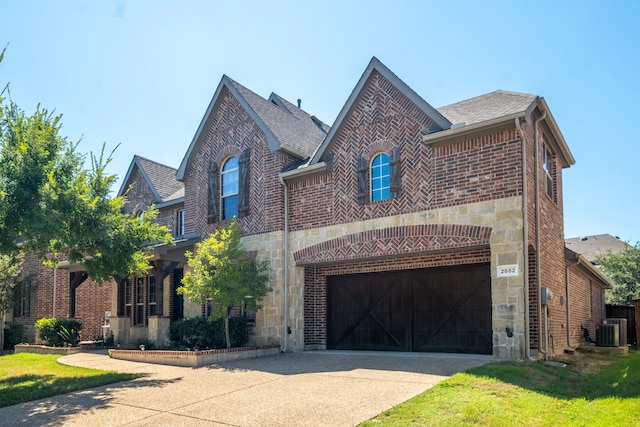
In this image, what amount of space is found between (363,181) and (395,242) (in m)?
2.01

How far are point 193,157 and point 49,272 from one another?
1147 cm

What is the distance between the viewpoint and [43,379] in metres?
11.7

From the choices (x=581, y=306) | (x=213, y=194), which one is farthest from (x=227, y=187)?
(x=581, y=306)

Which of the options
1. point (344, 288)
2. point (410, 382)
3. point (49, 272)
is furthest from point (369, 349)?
point (49, 272)

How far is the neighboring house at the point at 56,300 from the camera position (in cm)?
2312

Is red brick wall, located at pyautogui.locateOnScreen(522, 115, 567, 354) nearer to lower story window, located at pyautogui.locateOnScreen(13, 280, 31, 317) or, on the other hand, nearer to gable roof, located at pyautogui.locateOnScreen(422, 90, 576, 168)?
gable roof, located at pyautogui.locateOnScreen(422, 90, 576, 168)

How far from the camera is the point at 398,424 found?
6645 millimetres

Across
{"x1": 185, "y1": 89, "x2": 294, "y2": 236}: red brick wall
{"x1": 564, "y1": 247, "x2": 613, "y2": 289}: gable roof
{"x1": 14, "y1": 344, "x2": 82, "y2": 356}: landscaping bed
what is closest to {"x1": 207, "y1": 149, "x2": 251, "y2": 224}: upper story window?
{"x1": 185, "y1": 89, "x2": 294, "y2": 236}: red brick wall

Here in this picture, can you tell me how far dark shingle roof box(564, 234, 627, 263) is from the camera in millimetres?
45497

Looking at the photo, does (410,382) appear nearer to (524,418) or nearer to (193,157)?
(524,418)

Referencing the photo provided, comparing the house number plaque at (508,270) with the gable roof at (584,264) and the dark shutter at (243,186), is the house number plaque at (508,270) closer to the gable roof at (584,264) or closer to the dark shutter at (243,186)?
the gable roof at (584,264)

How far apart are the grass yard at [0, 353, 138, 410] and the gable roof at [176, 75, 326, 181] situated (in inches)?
316

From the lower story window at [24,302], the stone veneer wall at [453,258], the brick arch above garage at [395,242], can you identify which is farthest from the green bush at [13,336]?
the brick arch above garage at [395,242]

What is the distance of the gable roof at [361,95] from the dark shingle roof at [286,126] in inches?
69.5
